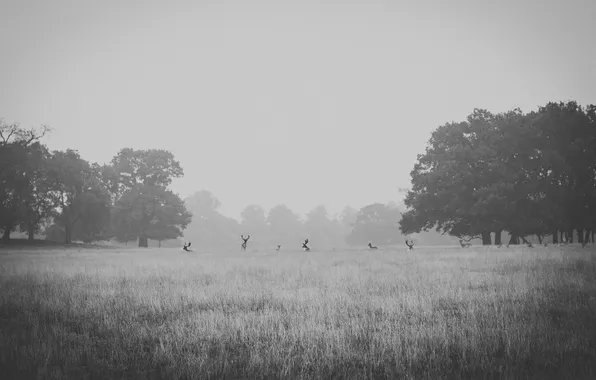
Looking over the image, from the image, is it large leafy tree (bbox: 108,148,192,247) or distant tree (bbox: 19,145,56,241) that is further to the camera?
large leafy tree (bbox: 108,148,192,247)

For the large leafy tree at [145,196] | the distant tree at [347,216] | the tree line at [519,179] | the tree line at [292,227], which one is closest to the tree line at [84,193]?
the large leafy tree at [145,196]

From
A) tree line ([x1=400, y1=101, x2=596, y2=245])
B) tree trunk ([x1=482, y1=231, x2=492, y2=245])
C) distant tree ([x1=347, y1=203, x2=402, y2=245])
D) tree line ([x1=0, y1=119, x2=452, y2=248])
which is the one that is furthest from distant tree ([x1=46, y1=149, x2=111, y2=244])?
distant tree ([x1=347, y1=203, x2=402, y2=245])

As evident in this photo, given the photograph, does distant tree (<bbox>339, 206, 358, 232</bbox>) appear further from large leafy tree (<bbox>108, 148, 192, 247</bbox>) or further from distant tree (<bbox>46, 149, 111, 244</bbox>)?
distant tree (<bbox>46, 149, 111, 244</bbox>)

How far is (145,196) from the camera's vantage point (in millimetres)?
57875

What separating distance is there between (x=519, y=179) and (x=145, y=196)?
62.5 meters

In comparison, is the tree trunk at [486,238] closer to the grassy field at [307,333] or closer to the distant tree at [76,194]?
the grassy field at [307,333]

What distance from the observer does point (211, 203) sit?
14162 centimetres

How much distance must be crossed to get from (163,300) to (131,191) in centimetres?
5924

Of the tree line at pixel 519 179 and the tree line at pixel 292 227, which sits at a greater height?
the tree line at pixel 519 179

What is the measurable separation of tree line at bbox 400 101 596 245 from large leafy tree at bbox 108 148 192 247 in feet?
150

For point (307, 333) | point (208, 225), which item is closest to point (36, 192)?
point (307, 333)

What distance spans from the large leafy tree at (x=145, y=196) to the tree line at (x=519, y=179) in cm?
4577

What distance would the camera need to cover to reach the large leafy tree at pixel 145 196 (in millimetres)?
58156

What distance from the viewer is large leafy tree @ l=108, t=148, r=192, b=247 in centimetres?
5816
